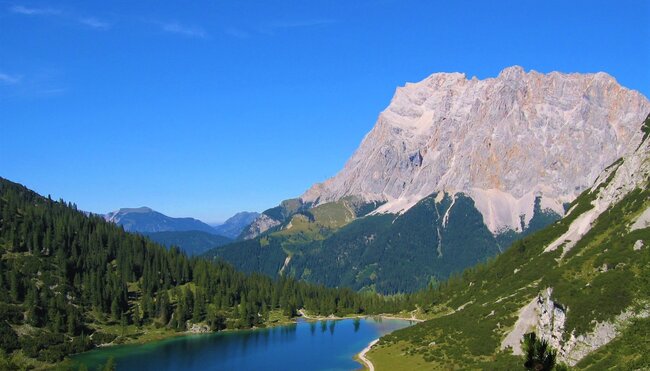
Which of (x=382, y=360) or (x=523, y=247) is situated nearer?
(x=382, y=360)

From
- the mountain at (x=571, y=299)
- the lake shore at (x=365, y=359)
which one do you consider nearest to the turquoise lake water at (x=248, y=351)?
the lake shore at (x=365, y=359)

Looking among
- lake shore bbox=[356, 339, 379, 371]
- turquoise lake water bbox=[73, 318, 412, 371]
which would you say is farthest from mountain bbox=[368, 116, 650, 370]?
turquoise lake water bbox=[73, 318, 412, 371]

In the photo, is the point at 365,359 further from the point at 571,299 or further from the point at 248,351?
the point at 571,299

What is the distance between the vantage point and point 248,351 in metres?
163

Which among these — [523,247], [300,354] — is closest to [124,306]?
[300,354]

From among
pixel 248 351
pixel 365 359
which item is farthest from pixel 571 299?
pixel 248 351

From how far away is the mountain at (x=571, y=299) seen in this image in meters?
82.0

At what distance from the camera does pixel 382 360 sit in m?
134

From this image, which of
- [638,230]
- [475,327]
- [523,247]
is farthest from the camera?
[523,247]

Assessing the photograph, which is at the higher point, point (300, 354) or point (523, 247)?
point (523, 247)

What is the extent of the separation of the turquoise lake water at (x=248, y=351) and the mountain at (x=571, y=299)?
632 inches

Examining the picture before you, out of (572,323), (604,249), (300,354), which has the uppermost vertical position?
(604,249)

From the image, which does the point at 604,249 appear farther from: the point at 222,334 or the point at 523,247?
the point at 222,334

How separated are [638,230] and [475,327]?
126ft
